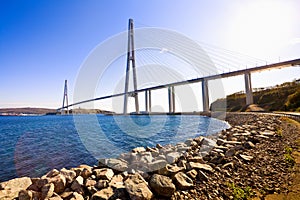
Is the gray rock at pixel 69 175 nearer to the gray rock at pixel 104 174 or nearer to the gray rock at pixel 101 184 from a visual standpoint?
the gray rock at pixel 104 174

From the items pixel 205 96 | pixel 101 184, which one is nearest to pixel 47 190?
pixel 101 184

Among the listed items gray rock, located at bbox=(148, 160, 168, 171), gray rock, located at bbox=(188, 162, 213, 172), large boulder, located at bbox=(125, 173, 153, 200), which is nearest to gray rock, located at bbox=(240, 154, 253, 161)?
gray rock, located at bbox=(188, 162, 213, 172)

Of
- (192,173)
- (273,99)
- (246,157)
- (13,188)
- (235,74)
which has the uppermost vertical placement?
(235,74)

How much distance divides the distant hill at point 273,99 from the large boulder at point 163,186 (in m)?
26.0

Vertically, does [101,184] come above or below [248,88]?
below

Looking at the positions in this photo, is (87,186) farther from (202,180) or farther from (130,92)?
(130,92)

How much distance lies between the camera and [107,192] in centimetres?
361

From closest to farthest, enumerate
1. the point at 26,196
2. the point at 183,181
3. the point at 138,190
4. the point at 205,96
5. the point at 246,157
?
the point at 138,190
the point at 26,196
the point at 183,181
the point at 246,157
the point at 205,96

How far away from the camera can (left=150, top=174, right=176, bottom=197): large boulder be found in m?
3.58

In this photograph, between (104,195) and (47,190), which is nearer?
(104,195)

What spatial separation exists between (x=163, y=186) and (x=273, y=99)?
41472mm

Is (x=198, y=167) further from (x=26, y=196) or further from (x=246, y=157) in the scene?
(x=26, y=196)

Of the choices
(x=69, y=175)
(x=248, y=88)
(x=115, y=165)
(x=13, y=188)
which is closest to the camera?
(x=13, y=188)

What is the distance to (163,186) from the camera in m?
3.64
